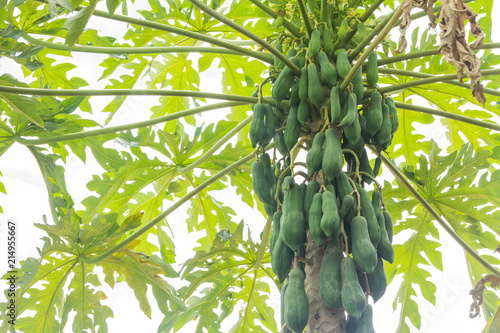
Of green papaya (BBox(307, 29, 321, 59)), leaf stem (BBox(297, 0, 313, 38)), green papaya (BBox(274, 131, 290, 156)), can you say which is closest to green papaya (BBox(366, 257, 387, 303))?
green papaya (BBox(274, 131, 290, 156))

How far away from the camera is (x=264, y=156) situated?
2.03 metres

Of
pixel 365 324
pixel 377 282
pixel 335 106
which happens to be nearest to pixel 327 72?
pixel 335 106

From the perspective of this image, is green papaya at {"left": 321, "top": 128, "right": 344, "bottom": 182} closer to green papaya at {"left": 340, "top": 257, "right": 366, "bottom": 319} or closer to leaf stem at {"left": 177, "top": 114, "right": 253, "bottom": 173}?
green papaya at {"left": 340, "top": 257, "right": 366, "bottom": 319}

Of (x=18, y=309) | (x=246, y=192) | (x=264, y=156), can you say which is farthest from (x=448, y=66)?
(x=18, y=309)

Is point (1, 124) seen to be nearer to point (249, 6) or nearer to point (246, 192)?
point (246, 192)

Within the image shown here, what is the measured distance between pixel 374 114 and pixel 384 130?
0.26 feet

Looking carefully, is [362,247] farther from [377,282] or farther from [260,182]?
[260,182]

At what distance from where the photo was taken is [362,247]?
1704mm

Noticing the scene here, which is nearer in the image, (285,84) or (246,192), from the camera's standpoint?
(285,84)

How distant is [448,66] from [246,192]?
149 cm

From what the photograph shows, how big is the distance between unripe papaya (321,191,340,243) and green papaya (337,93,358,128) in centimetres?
30

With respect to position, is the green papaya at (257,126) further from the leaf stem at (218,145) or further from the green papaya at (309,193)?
the leaf stem at (218,145)

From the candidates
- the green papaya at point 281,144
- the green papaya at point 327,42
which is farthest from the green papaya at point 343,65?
the green papaya at point 281,144

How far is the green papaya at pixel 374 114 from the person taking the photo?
1.99 metres
